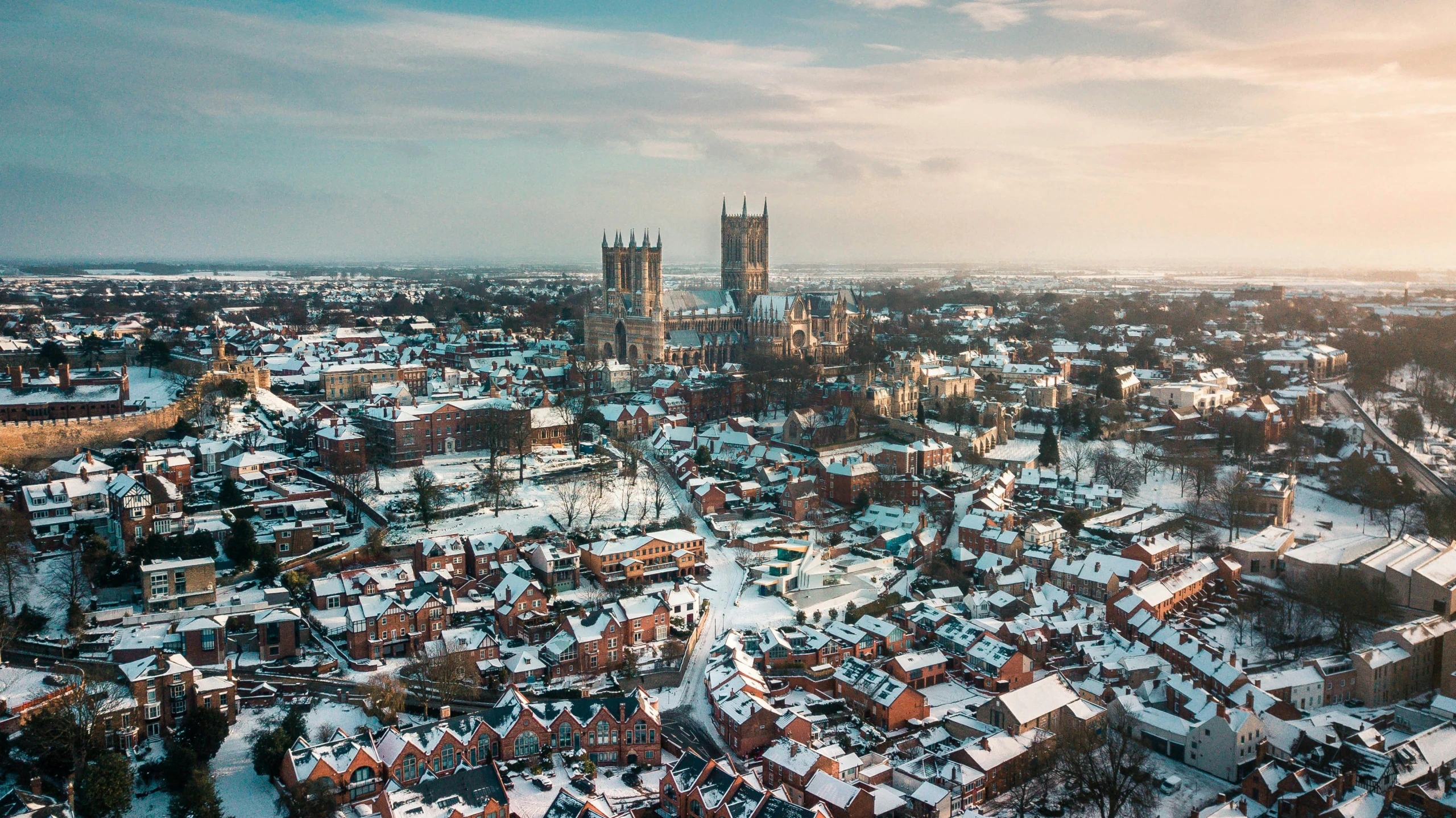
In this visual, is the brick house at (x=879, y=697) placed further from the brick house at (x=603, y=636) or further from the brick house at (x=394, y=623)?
the brick house at (x=394, y=623)

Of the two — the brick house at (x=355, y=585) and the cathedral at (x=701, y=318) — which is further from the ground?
the cathedral at (x=701, y=318)

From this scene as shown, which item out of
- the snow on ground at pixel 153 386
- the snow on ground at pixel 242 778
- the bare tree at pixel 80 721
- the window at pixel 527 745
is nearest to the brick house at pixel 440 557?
the snow on ground at pixel 242 778

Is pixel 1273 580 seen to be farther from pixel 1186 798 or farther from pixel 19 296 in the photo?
pixel 19 296

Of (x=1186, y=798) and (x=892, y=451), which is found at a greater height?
(x=892, y=451)

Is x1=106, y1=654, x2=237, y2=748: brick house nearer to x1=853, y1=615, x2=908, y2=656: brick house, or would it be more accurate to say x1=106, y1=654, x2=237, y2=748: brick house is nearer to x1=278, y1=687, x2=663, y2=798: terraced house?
x1=278, y1=687, x2=663, y2=798: terraced house

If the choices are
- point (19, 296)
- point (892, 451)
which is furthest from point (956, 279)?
point (892, 451)

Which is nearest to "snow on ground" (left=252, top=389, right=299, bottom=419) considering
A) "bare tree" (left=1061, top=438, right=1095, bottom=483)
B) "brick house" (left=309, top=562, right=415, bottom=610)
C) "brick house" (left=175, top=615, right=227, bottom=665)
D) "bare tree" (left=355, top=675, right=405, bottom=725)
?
"brick house" (left=309, top=562, right=415, bottom=610)
